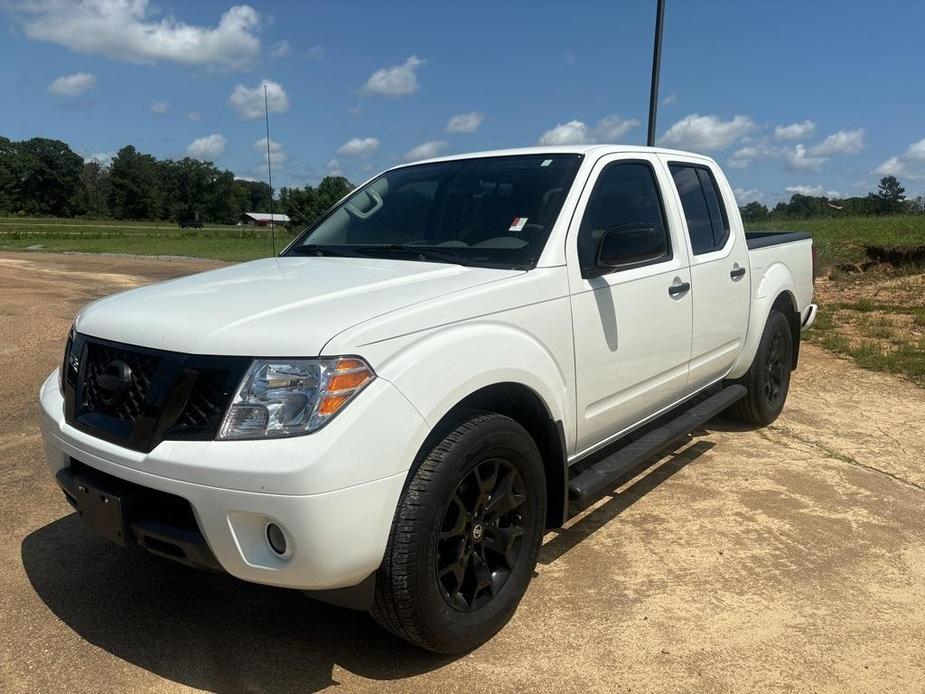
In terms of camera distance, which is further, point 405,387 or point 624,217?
point 624,217

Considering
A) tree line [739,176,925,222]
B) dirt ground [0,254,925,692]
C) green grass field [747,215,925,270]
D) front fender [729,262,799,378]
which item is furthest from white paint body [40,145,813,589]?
tree line [739,176,925,222]

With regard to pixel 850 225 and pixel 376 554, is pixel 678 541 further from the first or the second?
pixel 850 225

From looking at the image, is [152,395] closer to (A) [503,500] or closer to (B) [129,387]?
(B) [129,387]

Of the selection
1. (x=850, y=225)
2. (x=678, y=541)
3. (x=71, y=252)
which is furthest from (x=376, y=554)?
(x=71, y=252)

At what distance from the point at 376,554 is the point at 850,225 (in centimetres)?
2128

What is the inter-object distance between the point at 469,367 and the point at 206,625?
153cm

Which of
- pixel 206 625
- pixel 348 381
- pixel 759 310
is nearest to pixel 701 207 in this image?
pixel 759 310

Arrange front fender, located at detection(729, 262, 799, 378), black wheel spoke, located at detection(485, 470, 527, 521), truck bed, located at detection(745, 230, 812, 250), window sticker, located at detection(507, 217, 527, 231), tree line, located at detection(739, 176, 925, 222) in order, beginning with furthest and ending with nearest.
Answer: tree line, located at detection(739, 176, 925, 222), truck bed, located at detection(745, 230, 812, 250), front fender, located at detection(729, 262, 799, 378), window sticker, located at detection(507, 217, 527, 231), black wheel spoke, located at detection(485, 470, 527, 521)

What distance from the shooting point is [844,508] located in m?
4.06

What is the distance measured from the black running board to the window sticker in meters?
1.14

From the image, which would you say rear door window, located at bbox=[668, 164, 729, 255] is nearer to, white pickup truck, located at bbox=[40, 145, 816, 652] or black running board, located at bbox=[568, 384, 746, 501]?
white pickup truck, located at bbox=[40, 145, 816, 652]

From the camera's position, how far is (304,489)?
2.06 meters

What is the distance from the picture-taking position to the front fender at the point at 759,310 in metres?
4.89

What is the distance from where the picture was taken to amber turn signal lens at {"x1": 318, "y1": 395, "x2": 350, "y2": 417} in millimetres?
2143
